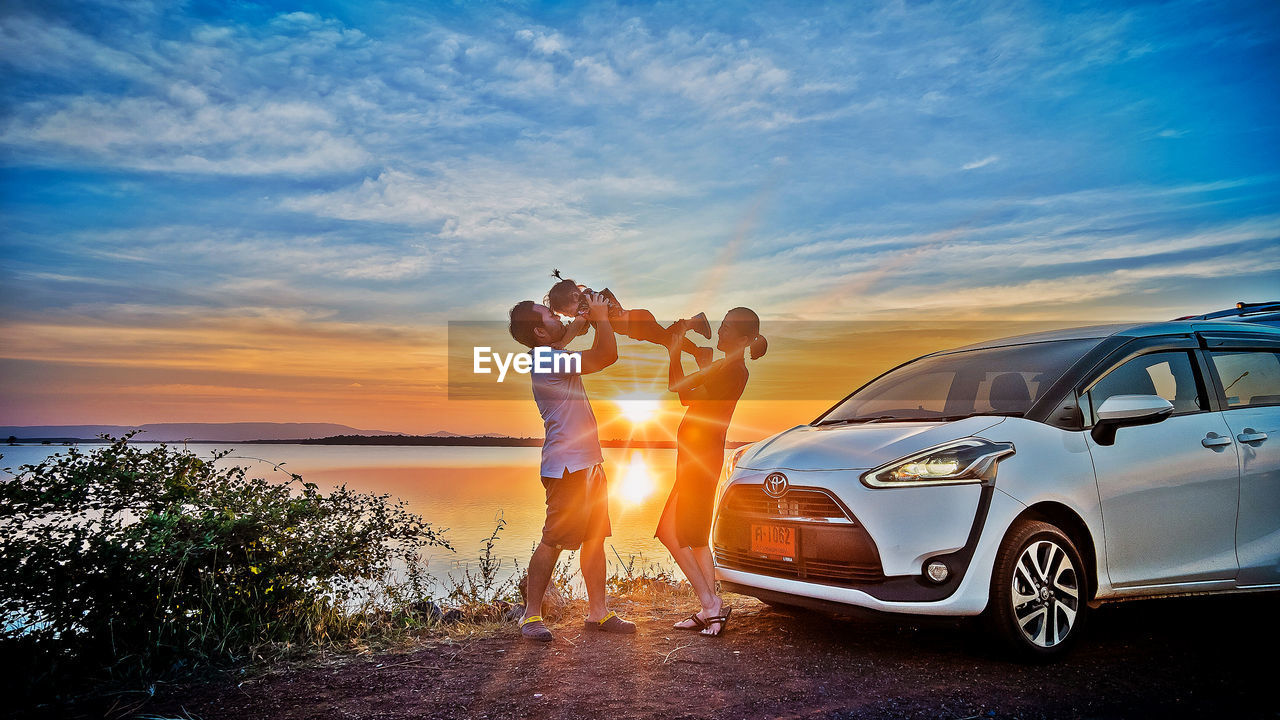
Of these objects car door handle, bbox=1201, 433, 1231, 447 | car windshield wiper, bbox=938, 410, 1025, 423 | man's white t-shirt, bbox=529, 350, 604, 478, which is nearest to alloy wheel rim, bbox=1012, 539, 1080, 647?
car windshield wiper, bbox=938, 410, 1025, 423

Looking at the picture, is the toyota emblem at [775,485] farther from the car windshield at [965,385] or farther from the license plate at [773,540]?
the car windshield at [965,385]

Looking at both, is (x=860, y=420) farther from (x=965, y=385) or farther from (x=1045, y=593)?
(x=1045, y=593)

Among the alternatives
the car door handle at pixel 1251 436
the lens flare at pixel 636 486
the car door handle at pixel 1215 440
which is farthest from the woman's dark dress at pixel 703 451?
the lens flare at pixel 636 486

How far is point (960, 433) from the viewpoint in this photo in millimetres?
4555

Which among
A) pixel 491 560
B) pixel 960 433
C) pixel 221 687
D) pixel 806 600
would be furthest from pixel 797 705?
pixel 491 560

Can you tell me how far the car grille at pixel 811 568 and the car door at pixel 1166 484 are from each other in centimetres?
145

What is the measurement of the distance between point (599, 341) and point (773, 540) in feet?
5.85

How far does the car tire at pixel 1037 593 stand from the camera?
4.26 m

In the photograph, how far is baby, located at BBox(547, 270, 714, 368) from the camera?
18.5 feet

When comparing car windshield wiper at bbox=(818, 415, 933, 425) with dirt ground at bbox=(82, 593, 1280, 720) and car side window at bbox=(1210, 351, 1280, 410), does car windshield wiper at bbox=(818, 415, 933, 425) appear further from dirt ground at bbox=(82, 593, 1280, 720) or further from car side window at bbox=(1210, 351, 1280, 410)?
car side window at bbox=(1210, 351, 1280, 410)

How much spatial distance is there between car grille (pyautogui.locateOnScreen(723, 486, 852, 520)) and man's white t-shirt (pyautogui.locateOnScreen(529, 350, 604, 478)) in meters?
1.00

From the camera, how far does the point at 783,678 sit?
436 cm

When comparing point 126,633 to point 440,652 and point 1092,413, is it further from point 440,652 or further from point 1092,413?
point 1092,413

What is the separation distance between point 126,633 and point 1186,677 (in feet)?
19.1
